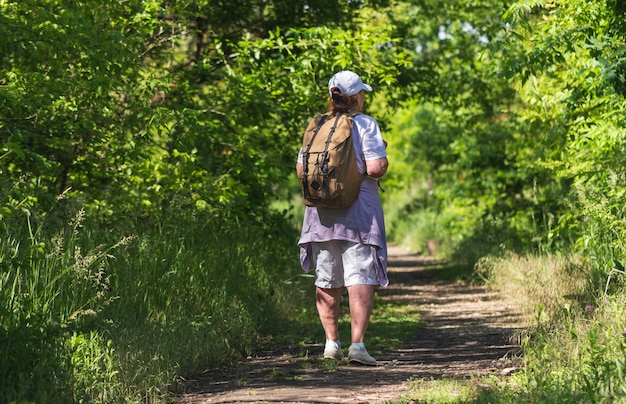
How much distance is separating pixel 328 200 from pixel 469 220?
36.4 ft

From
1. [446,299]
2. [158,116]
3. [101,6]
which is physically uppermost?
[101,6]

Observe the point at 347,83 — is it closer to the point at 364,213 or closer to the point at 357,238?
the point at 364,213

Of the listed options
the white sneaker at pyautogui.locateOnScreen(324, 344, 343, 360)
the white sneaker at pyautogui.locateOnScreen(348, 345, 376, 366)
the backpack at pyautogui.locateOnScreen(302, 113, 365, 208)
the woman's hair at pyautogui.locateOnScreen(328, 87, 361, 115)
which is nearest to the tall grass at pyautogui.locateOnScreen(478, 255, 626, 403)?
the white sneaker at pyautogui.locateOnScreen(348, 345, 376, 366)

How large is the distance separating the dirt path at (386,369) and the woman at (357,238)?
34cm

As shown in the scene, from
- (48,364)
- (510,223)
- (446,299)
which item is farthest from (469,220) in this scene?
(48,364)

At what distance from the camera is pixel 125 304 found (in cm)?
605

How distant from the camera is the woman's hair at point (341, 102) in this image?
6121 mm

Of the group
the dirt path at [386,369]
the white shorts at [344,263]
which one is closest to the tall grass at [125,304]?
the dirt path at [386,369]

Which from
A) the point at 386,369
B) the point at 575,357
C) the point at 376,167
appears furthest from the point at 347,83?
the point at 575,357

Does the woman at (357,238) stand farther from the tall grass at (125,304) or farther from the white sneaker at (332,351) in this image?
the tall grass at (125,304)

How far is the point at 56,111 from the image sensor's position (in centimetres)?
767

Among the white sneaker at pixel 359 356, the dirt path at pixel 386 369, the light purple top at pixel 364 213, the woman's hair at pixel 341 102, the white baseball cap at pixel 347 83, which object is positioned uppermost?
the white baseball cap at pixel 347 83

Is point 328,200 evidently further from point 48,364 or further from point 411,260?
point 411,260

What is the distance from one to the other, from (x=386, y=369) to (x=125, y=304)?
69.8 inches
